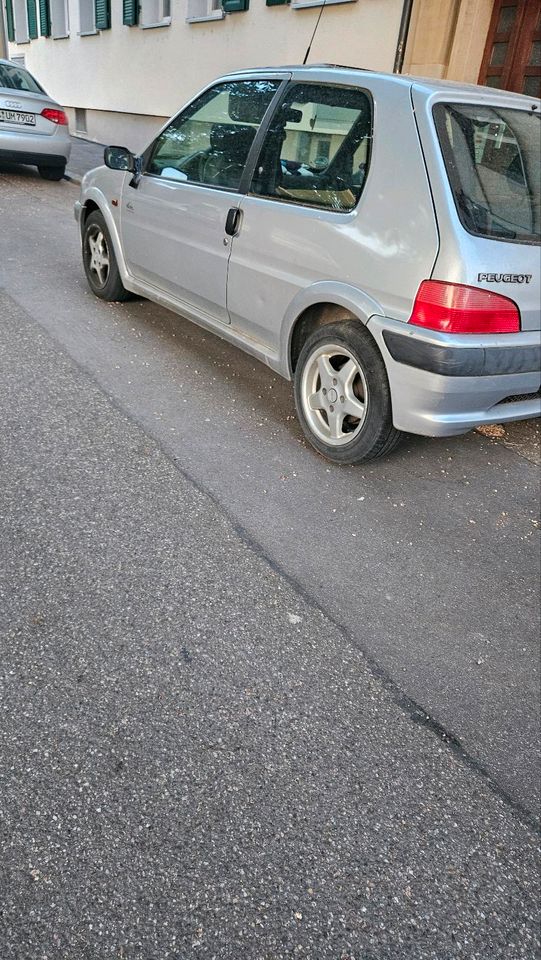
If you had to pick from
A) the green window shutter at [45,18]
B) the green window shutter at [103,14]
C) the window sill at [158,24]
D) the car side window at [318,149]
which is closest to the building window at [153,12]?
the window sill at [158,24]

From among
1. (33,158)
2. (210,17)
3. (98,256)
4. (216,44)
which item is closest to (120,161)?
(98,256)

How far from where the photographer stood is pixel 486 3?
28.7ft

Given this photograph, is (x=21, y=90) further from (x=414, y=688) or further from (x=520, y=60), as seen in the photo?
(x=414, y=688)

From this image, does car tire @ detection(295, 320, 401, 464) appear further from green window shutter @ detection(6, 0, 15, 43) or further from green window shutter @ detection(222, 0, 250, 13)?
green window shutter @ detection(6, 0, 15, 43)

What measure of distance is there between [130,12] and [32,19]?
7861mm

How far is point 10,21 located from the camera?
23.4 meters

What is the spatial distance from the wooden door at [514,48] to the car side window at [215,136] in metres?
5.36

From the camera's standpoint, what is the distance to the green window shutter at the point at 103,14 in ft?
53.9

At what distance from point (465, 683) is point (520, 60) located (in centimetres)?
836

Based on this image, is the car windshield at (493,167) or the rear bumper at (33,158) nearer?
the car windshield at (493,167)

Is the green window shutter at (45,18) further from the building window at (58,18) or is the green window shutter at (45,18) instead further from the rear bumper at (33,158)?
the rear bumper at (33,158)

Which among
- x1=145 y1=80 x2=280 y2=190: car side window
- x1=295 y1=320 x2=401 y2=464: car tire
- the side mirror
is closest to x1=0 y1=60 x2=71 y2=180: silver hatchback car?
the side mirror

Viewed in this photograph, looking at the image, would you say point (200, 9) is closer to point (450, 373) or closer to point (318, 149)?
point (318, 149)

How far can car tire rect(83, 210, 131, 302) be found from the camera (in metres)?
5.94
